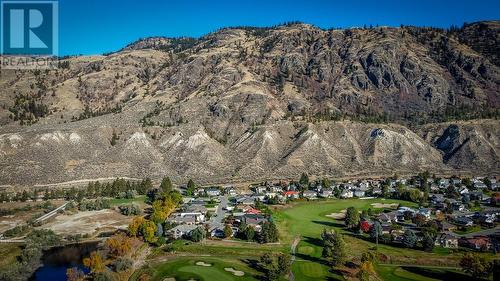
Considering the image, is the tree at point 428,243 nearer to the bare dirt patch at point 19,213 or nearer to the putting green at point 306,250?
the putting green at point 306,250

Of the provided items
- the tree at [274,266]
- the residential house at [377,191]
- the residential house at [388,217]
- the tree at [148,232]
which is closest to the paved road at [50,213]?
the tree at [148,232]

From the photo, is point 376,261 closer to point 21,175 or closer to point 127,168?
point 127,168

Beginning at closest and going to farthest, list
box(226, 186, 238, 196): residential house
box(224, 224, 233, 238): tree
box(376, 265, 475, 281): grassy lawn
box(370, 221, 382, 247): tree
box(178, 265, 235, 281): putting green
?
box(376, 265, 475, 281): grassy lawn
box(178, 265, 235, 281): putting green
box(370, 221, 382, 247): tree
box(224, 224, 233, 238): tree
box(226, 186, 238, 196): residential house

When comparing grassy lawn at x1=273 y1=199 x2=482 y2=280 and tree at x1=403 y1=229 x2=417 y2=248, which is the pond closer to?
grassy lawn at x1=273 y1=199 x2=482 y2=280

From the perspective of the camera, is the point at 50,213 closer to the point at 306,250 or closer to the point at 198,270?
the point at 198,270

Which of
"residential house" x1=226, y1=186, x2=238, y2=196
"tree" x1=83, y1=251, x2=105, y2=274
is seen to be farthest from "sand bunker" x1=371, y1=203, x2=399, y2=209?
"tree" x1=83, y1=251, x2=105, y2=274

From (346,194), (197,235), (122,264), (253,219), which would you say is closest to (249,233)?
(197,235)
